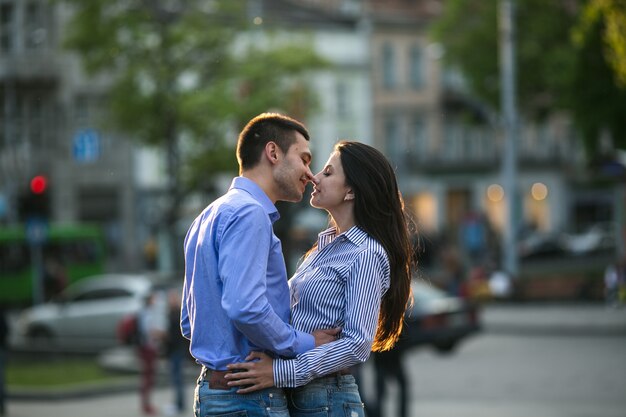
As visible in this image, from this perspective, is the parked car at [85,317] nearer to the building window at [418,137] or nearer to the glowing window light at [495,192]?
the building window at [418,137]

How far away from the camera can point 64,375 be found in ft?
74.7

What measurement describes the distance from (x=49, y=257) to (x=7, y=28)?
1190 cm

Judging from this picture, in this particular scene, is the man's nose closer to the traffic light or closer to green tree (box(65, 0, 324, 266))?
the traffic light

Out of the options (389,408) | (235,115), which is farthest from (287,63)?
(389,408)

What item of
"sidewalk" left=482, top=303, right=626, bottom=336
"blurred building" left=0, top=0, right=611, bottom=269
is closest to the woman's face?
"sidewalk" left=482, top=303, right=626, bottom=336

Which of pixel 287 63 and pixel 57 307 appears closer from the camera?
pixel 57 307

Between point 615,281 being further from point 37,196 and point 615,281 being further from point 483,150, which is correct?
point 483,150

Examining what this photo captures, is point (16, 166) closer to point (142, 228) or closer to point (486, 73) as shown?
point (142, 228)

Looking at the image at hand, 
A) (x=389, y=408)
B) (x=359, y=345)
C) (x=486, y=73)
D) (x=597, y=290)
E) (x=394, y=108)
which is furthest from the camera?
(x=394, y=108)

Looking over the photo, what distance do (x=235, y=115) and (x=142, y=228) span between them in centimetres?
2025

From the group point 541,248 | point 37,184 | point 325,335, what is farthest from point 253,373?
point 541,248

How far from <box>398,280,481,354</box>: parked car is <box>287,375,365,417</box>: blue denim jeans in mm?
19117

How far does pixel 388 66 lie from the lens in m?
70.5

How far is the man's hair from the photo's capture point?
4.95 meters
